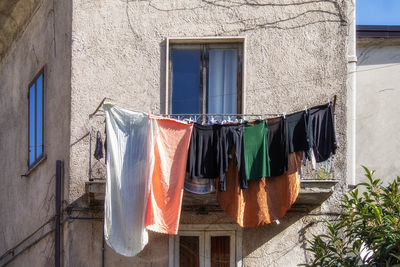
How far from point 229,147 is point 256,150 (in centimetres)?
38

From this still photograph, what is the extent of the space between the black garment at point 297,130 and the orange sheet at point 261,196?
121 mm

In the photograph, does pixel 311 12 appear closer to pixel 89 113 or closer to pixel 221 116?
pixel 221 116

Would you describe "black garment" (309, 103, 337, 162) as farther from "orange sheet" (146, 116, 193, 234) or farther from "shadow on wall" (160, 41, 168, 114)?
"shadow on wall" (160, 41, 168, 114)

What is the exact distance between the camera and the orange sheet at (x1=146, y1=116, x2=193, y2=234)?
1091cm

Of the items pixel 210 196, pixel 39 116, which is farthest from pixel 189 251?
pixel 39 116

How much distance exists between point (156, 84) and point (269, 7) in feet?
7.01

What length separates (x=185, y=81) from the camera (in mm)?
12438

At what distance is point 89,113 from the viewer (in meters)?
12.2

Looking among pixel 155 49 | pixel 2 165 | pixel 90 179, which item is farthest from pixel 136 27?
pixel 2 165

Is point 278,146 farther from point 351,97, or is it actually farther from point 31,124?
point 31,124

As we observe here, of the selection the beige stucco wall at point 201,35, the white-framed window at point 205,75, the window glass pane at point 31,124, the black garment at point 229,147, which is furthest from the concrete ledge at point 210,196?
the window glass pane at point 31,124

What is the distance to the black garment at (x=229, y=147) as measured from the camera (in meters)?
11.1

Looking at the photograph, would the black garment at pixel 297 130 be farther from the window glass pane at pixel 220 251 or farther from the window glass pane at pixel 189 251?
the window glass pane at pixel 189 251

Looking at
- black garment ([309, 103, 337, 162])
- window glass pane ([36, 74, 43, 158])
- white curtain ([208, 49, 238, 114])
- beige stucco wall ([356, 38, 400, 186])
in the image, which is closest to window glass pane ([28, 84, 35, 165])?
window glass pane ([36, 74, 43, 158])
